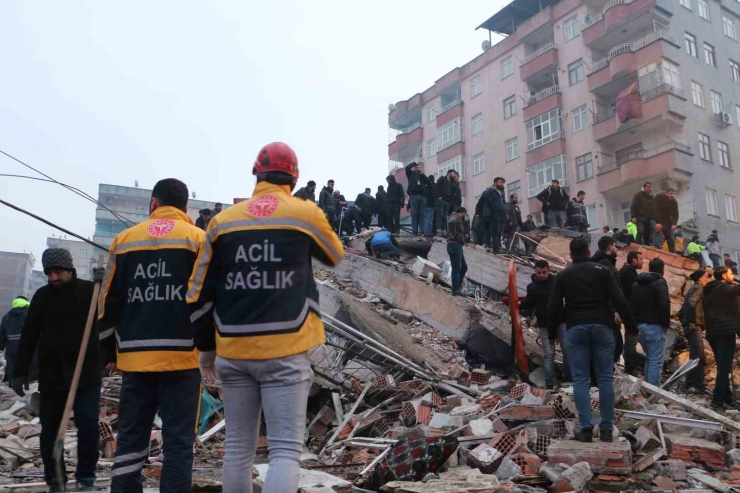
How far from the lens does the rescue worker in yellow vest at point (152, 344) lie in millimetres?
3348

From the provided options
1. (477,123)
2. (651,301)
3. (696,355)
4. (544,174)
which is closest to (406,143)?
(477,123)

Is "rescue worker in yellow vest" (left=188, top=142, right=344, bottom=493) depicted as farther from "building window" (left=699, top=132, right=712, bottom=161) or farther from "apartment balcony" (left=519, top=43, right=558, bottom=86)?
"apartment balcony" (left=519, top=43, right=558, bottom=86)

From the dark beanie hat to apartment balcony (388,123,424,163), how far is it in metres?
40.8

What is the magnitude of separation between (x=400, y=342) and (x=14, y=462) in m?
5.08

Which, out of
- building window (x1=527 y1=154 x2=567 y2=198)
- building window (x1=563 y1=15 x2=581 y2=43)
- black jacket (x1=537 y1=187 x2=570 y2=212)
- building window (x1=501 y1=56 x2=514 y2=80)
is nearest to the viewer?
black jacket (x1=537 y1=187 x2=570 y2=212)

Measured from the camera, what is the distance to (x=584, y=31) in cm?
3183

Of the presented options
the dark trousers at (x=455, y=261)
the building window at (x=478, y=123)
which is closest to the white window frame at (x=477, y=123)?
the building window at (x=478, y=123)

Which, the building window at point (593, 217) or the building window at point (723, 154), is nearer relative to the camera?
the building window at point (723, 154)

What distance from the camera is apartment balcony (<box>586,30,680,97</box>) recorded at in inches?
1119

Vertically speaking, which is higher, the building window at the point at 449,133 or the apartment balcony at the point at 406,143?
the apartment balcony at the point at 406,143

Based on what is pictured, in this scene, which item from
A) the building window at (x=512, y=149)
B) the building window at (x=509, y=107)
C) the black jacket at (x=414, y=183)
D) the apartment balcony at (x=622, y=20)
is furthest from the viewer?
the building window at (x=509, y=107)

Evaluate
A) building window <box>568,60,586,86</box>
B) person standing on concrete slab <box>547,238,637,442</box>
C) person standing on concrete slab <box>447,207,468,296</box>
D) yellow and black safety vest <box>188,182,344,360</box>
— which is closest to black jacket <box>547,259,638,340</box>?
person standing on concrete slab <box>547,238,637,442</box>

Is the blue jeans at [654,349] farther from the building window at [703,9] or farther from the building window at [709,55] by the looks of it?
the building window at [703,9]

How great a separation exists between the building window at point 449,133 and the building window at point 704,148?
579 inches
